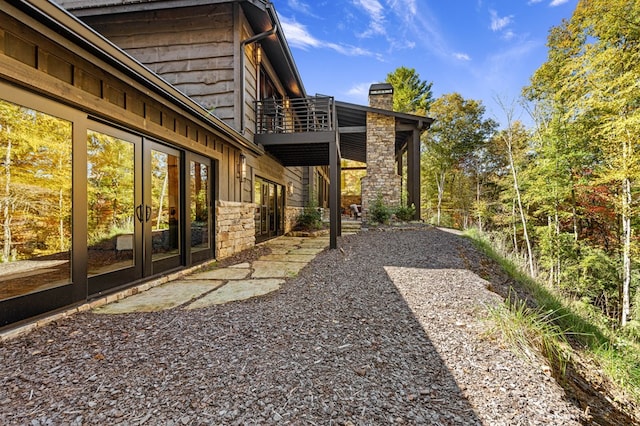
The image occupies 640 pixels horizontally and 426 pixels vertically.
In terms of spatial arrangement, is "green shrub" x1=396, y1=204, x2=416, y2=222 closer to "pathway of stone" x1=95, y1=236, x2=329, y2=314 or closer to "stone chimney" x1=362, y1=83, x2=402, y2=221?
"stone chimney" x1=362, y1=83, x2=402, y2=221

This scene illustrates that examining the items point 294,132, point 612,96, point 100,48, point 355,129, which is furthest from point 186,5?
point 612,96

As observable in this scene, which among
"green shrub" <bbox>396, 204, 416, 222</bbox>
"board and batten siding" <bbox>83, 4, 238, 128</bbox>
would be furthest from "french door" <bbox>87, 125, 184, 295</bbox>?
"green shrub" <bbox>396, 204, 416, 222</bbox>

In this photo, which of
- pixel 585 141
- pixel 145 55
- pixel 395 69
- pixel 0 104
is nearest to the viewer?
pixel 0 104

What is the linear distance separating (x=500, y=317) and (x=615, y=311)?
9560mm

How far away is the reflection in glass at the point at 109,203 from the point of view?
2.73 meters

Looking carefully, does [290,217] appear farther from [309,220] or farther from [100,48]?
[100,48]

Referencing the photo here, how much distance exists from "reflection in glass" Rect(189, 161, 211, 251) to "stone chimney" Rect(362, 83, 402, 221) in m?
6.40

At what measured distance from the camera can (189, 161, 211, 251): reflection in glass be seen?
429cm

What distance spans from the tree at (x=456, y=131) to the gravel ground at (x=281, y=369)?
598 inches

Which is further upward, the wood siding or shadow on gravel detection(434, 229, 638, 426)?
the wood siding

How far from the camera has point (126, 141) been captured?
3.14 m

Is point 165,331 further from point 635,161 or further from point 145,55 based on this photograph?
point 635,161

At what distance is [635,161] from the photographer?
20.0 ft

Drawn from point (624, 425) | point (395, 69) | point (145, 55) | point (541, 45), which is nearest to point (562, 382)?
point (624, 425)
